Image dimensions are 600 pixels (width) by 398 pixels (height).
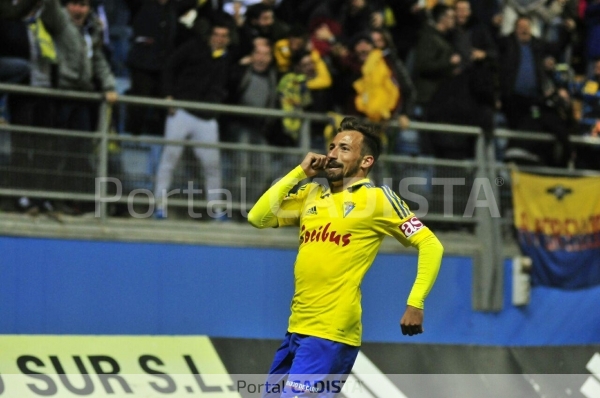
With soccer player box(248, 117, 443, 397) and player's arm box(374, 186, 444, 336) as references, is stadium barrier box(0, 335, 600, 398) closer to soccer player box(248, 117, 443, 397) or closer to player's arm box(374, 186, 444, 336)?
soccer player box(248, 117, 443, 397)

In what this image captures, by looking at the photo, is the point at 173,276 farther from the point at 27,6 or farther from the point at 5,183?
the point at 27,6

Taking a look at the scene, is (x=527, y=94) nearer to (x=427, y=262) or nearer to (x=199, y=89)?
(x=199, y=89)

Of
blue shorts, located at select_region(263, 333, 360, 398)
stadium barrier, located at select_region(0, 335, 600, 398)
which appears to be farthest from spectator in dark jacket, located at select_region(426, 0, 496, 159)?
blue shorts, located at select_region(263, 333, 360, 398)

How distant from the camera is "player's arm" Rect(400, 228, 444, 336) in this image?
6941 mm

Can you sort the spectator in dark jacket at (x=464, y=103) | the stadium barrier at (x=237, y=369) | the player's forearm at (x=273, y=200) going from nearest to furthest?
the player's forearm at (x=273, y=200) → the stadium barrier at (x=237, y=369) → the spectator in dark jacket at (x=464, y=103)

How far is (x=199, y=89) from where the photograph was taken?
11.6m

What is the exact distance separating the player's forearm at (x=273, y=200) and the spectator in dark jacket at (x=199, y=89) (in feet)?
12.6

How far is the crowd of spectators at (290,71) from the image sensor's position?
1077cm

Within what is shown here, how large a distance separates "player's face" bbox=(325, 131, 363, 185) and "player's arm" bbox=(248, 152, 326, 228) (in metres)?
0.07

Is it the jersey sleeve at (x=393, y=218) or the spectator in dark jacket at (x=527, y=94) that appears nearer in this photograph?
the jersey sleeve at (x=393, y=218)

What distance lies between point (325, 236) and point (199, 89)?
4.63 m

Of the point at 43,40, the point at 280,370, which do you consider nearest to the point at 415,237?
the point at 280,370

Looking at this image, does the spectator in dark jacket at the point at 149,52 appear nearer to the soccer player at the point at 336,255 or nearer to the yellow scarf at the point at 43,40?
the yellow scarf at the point at 43,40

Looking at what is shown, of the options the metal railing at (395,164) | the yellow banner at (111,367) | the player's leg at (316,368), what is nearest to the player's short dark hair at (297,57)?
the metal railing at (395,164)
